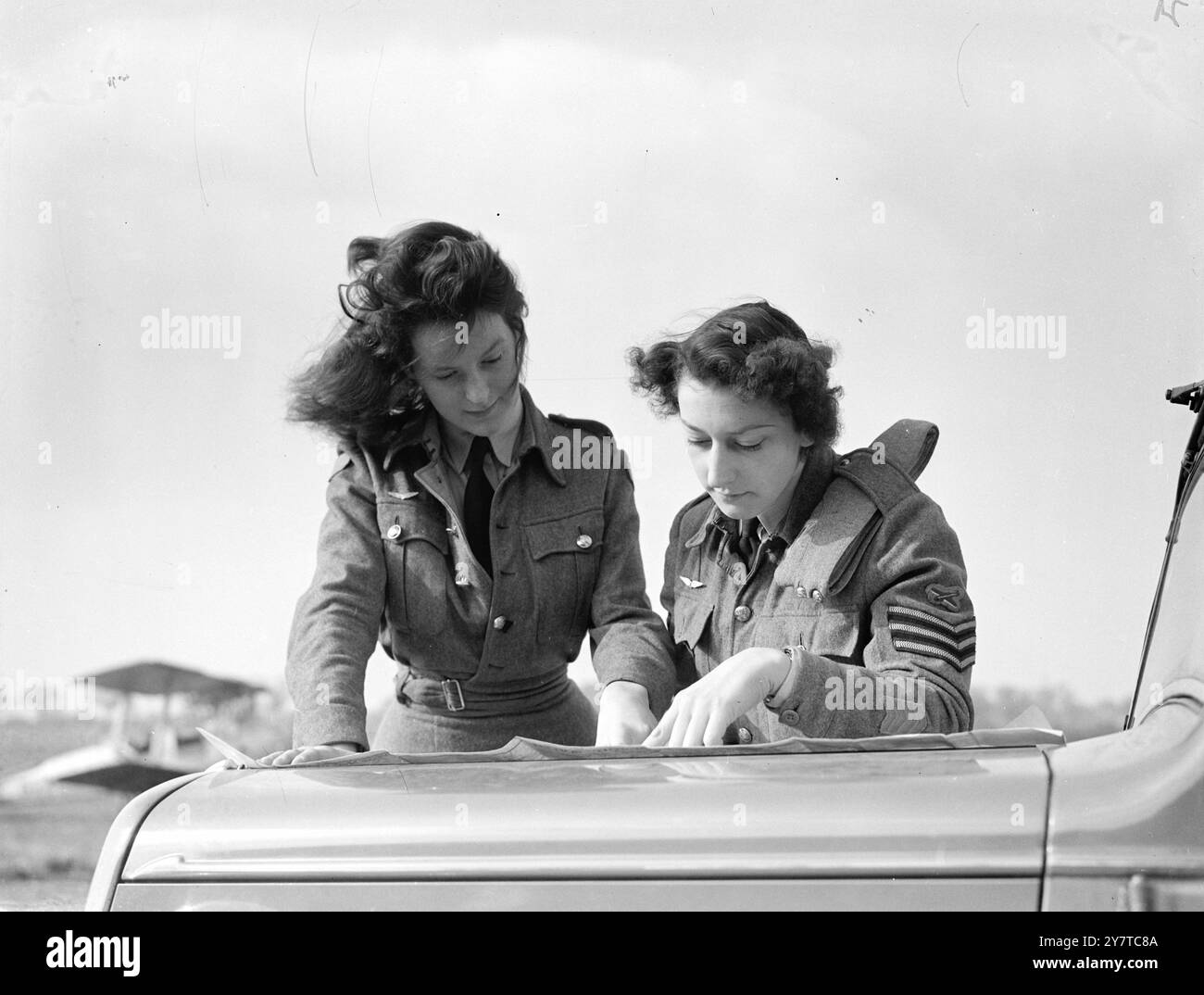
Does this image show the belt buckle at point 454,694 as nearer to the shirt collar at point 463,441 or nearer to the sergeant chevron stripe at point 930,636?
the shirt collar at point 463,441

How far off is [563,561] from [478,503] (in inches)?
6.7

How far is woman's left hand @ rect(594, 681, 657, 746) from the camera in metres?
1.76

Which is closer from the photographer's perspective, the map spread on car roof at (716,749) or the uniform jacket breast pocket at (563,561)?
the map spread on car roof at (716,749)

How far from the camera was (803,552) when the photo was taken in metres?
1.81

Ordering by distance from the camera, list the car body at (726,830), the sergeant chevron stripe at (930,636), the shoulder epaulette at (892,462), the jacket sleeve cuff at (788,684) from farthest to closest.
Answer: the shoulder epaulette at (892,462) < the sergeant chevron stripe at (930,636) < the jacket sleeve cuff at (788,684) < the car body at (726,830)

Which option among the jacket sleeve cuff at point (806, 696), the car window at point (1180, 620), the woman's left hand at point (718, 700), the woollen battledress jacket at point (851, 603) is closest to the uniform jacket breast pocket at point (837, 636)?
the woollen battledress jacket at point (851, 603)

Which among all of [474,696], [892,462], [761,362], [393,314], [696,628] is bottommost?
[474,696]

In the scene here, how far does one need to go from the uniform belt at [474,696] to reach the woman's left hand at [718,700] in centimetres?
65

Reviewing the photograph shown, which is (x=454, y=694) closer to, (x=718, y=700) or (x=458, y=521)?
(x=458, y=521)

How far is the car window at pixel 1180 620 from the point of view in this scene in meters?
1.19

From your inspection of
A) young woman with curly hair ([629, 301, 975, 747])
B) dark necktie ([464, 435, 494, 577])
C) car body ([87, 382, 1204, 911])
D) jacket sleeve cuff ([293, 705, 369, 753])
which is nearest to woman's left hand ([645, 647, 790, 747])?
young woman with curly hair ([629, 301, 975, 747])

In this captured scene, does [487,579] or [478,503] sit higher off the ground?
[478,503]

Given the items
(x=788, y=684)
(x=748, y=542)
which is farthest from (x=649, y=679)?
(x=788, y=684)
